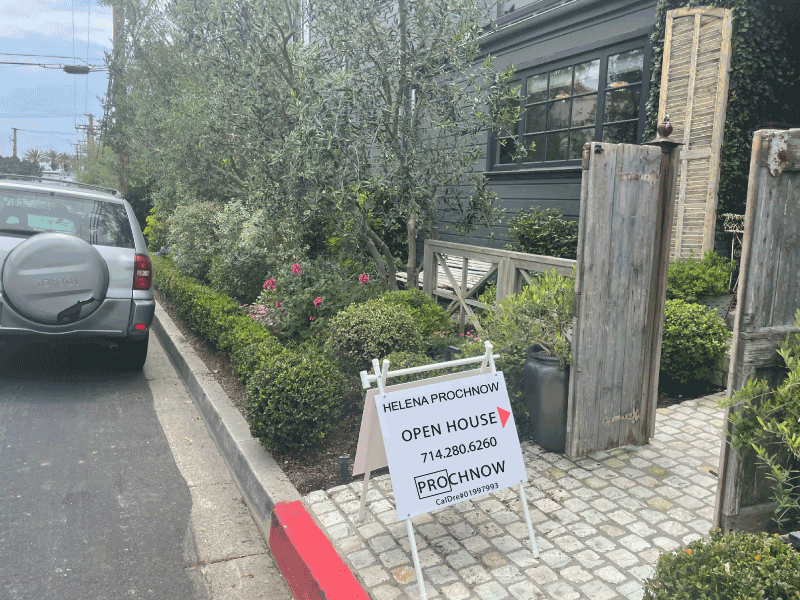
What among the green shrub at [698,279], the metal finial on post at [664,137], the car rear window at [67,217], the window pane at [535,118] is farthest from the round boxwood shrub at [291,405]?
the window pane at [535,118]

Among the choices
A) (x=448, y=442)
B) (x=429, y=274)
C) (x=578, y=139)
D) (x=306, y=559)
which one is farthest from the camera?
(x=578, y=139)

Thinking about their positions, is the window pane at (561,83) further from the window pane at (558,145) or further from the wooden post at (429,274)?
the wooden post at (429,274)

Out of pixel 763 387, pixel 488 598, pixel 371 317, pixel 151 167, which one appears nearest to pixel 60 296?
pixel 371 317

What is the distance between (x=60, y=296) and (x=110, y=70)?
58.1 feet

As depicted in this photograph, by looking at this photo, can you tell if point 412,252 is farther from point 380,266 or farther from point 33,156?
point 33,156

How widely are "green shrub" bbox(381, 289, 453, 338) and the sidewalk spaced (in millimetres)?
2196

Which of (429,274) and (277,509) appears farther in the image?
(429,274)

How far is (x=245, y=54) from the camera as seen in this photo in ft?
24.7

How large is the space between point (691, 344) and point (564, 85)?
5453mm

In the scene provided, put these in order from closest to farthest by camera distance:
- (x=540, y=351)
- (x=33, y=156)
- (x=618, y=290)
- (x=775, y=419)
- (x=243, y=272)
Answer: (x=775, y=419) < (x=618, y=290) < (x=540, y=351) < (x=243, y=272) < (x=33, y=156)

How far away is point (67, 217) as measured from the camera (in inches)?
248

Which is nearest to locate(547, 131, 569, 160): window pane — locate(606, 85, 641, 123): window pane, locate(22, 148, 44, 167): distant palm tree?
locate(606, 85, 641, 123): window pane

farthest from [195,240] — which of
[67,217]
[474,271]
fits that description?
[474,271]

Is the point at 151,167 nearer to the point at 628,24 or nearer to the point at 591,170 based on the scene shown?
the point at 628,24
